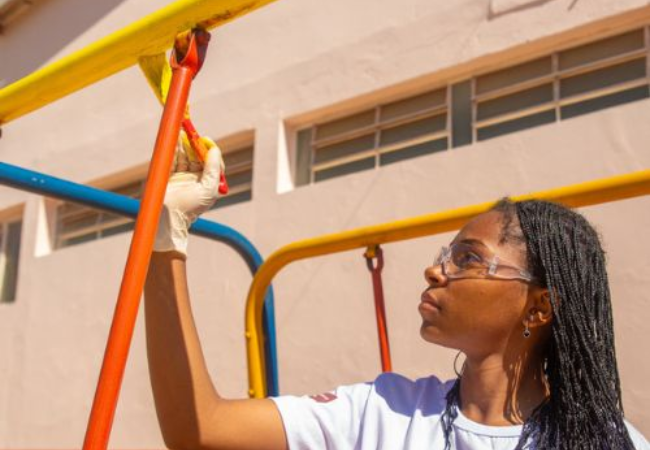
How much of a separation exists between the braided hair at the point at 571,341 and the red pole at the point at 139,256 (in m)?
0.54

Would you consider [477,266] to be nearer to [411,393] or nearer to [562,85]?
[411,393]

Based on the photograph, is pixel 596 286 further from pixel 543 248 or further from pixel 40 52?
pixel 40 52

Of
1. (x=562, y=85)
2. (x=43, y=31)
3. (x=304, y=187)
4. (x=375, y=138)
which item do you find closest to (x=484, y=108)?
(x=562, y=85)

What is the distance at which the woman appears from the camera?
1277mm

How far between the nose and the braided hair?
0.41 feet

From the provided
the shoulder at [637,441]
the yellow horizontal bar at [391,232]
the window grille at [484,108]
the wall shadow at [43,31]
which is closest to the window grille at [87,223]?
the wall shadow at [43,31]

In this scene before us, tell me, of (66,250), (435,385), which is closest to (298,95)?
(66,250)

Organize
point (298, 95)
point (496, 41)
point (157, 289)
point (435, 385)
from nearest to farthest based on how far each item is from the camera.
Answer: point (157, 289) < point (435, 385) < point (496, 41) < point (298, 95)

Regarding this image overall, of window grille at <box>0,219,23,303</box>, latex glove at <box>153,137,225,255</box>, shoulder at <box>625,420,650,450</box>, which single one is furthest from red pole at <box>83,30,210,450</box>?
window grille at <box>0,219,23,303</box>

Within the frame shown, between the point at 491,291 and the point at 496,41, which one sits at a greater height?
the point at 496,41

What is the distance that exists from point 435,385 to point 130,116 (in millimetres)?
4010

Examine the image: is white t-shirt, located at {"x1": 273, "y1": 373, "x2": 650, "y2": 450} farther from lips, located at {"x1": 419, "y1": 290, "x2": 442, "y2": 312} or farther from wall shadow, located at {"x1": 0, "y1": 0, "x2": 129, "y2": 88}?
wall shadow, located at {"x1": 0, "y1": 0, "x2": 129, "y2": 88}

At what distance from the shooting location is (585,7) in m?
3.22

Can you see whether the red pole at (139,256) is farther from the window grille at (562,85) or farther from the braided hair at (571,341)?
the window grille at (562,85)
